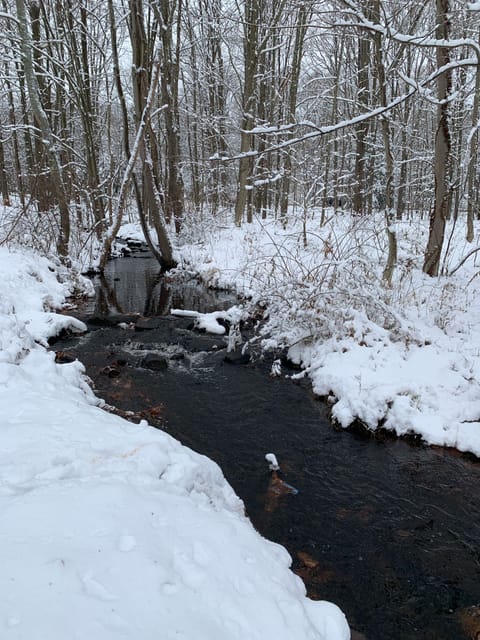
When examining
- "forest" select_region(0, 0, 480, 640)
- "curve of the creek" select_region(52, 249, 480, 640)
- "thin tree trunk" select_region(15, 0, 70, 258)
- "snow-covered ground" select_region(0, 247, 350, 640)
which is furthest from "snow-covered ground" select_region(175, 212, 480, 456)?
"thin tree trunk" select_region(15, 0, 70, 258)

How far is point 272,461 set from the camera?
4.45 m

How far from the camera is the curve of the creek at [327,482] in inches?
120

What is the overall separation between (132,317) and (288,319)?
369 cm

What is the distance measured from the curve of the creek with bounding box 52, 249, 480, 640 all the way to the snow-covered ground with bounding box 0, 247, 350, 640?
0.60 meters

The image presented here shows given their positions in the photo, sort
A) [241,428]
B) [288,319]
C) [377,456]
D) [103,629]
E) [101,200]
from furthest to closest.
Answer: [101,200]
[288,319]
[241,428]
[377,456]
[103,629]

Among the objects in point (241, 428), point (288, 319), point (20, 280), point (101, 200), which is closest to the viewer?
point (241, 428)

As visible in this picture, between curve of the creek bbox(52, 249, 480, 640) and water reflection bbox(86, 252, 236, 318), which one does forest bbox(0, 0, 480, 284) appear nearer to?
water reflection bbox(86, 252, 236, 318)

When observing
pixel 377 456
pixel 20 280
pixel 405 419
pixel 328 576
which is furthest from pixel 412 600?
pixel 20 280

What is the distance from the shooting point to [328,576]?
3189 millimetres

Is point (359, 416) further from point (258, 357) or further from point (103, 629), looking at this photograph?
point (103, 629)

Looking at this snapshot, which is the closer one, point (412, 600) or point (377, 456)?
point (412, 600)

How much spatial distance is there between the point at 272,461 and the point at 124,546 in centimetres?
255

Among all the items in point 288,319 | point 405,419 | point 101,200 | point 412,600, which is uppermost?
point 101,200

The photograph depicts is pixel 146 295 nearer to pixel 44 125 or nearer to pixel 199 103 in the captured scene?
pixel 44 125
